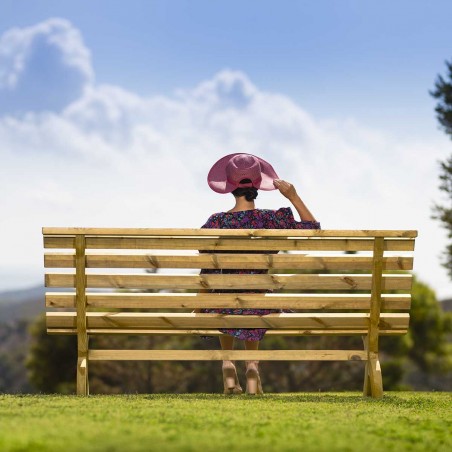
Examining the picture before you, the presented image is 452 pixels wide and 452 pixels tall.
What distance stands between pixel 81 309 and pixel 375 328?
8.18ft

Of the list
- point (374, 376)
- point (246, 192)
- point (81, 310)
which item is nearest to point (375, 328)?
point (374, 376)

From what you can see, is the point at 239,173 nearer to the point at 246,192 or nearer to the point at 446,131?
the point at 246,192

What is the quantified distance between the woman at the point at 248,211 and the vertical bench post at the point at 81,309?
Result: 3.33 ft

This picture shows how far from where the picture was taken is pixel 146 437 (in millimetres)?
3791

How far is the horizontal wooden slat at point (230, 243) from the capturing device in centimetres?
617

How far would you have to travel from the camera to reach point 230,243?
20.5 feet

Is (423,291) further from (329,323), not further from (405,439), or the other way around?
(405,439)

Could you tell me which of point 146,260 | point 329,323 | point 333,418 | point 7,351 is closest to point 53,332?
point 146,260

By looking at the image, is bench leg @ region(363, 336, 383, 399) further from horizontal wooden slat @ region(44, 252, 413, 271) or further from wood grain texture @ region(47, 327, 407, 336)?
horizontal wooden slat @ region(44, 252, 413, 271)

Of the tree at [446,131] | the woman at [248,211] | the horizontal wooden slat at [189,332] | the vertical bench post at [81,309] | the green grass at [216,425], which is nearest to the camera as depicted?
the green grass at [216,425]

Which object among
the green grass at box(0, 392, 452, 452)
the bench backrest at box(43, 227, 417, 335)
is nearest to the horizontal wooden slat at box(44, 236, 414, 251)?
the bench backrest at box(43, 227, 417, 335)

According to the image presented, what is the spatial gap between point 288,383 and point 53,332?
28319 millimetres

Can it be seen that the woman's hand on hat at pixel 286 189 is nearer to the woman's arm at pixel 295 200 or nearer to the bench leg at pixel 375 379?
the woman's arm at pixel 295 200

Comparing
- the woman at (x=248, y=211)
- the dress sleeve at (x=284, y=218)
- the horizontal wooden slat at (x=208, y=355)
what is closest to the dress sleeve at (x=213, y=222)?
the woman at (x=248, y=211)
